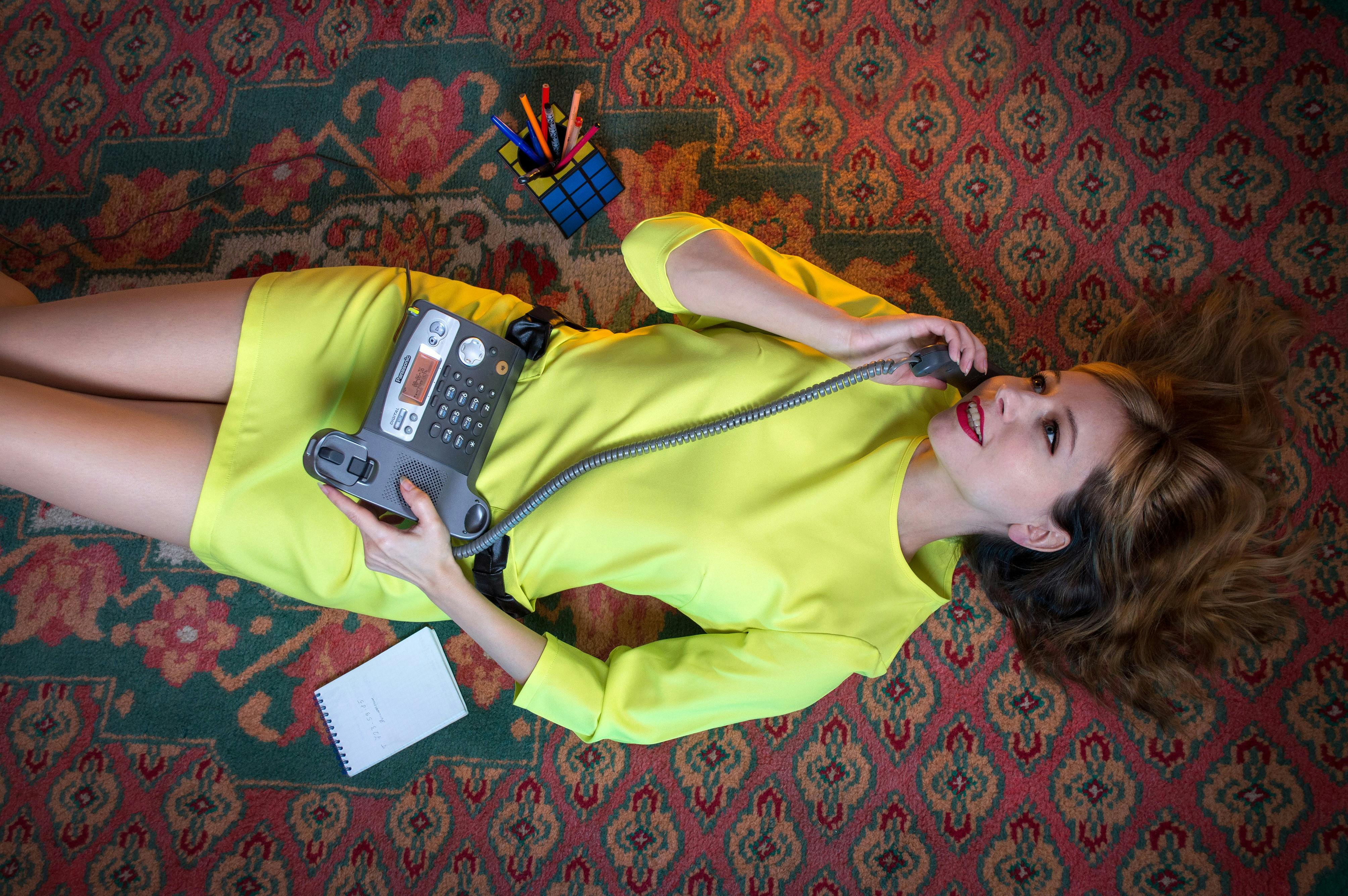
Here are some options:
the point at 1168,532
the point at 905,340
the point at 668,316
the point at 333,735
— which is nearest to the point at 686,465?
the point at 905,340

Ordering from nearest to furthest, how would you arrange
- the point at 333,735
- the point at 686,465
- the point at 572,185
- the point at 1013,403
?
the point at 1013,403, the point at 686,465, the point at 333,735, the point at 572,185

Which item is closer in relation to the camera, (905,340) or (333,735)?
(905,340)

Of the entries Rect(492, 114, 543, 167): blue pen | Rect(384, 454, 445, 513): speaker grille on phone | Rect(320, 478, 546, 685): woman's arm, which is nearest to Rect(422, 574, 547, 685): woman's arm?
Rect(320, 478, 546, 685): woman's arm

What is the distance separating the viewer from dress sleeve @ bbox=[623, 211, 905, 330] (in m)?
1.40

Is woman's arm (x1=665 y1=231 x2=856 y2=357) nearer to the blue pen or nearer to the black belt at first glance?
the black belt

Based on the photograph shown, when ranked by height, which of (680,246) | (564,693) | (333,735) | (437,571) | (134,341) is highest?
(680,246)

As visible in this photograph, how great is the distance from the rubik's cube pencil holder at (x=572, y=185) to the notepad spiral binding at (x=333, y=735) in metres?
1.24

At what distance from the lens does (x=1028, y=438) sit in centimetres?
123

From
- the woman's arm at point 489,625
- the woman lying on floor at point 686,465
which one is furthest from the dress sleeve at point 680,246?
the woman's arm at point 489,625

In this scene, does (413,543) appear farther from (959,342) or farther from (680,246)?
(959,342)

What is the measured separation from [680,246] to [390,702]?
1.21m

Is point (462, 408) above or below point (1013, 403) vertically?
below

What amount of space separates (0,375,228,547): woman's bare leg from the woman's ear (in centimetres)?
143

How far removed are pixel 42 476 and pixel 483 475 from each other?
0.73m
